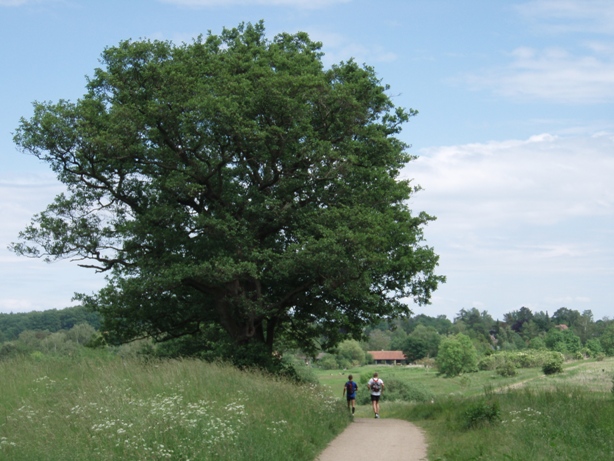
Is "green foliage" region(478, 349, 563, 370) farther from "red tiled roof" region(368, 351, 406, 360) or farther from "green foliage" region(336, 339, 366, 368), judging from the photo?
"red tiled roof" region(368, 351, 406, 360)

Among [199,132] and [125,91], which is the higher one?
[125,91]

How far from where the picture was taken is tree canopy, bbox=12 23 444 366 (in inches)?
1027

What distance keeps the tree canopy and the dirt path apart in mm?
6515

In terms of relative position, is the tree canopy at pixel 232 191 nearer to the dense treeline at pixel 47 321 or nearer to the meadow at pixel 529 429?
the meadow at pixel 529 429

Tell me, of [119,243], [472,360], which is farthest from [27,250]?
[472,360]

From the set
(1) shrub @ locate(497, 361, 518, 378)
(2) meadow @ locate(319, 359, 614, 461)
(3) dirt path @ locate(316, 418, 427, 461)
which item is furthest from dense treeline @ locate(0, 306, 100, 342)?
(2) meadow @ locate(319, 359, 614, 461)

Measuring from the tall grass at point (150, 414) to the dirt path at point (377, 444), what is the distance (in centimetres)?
41

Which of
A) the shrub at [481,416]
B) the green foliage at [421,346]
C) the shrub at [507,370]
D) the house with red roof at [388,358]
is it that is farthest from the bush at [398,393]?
the house with red roof at [388,358]

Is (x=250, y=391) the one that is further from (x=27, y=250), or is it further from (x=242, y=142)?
(x=27, y=250)

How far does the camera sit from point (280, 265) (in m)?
25.8

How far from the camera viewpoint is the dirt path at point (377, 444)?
595 inches

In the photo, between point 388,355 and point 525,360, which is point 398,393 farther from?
point 388,355

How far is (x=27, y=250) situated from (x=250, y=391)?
1560cm

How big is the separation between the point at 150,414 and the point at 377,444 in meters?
6.66
